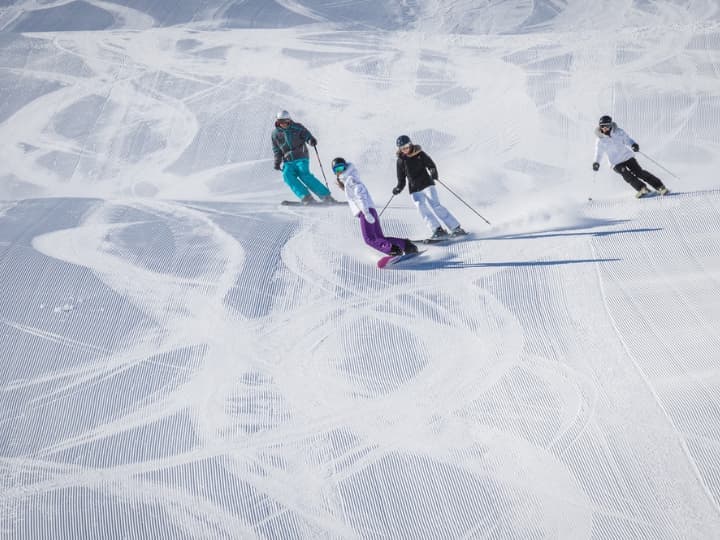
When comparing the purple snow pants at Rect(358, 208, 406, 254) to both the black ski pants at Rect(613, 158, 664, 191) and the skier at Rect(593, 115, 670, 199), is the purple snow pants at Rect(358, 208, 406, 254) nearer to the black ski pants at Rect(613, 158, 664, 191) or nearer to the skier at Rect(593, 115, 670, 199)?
the skier at Rect(593, 115, 670, 199)

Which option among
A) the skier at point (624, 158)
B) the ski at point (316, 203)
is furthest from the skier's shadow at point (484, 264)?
the ski at point (316, 203)

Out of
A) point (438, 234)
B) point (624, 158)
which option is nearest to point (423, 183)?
point (438, 234)

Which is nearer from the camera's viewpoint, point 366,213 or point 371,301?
point 371,301

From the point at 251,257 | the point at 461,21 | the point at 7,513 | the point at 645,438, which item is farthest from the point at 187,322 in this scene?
the point at 461,21

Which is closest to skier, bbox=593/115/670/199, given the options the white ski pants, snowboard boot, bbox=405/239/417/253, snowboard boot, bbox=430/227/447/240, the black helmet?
the white ski pants

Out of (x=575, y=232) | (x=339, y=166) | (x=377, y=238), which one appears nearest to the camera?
(x=339, y=166)

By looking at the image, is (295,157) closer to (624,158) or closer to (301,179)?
(301,179)
